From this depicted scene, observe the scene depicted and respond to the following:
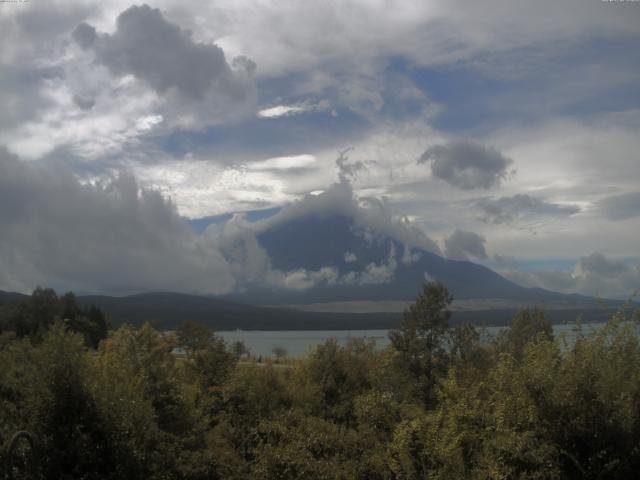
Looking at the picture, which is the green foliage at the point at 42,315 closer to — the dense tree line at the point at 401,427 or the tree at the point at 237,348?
the tree at the point at 237,348

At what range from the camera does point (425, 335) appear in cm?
3109

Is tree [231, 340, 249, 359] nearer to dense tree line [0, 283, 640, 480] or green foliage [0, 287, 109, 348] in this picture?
dense tree line [0, 283, 640, 480]

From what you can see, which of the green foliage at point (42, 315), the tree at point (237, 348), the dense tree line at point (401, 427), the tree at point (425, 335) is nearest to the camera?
the dense tree line at point (401, 427)

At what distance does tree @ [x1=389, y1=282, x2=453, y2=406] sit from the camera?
99.5ft

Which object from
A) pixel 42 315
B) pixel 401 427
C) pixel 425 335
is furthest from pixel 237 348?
pixel 42 315

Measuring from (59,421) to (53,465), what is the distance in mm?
763

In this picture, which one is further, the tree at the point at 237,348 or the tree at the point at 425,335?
the tree at the point at 237,348

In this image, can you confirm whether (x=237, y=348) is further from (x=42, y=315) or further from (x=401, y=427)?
(x=42, y=315)

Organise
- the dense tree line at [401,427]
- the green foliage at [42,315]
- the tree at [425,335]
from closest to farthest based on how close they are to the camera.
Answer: the dense tree line at [401,427] → the tree at [425,335] → the green foliage at [42,315]

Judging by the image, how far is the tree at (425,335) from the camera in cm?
3031

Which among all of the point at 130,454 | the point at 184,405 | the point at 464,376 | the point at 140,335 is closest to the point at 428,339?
the point at 464,376

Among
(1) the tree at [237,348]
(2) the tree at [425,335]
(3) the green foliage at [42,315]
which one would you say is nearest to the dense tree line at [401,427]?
(2) the tree at [425,335]

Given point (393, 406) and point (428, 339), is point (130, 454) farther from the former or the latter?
point (428, 339)

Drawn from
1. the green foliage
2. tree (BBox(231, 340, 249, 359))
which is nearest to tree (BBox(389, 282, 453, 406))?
tree (BBox(231, 340, 249, 359))
